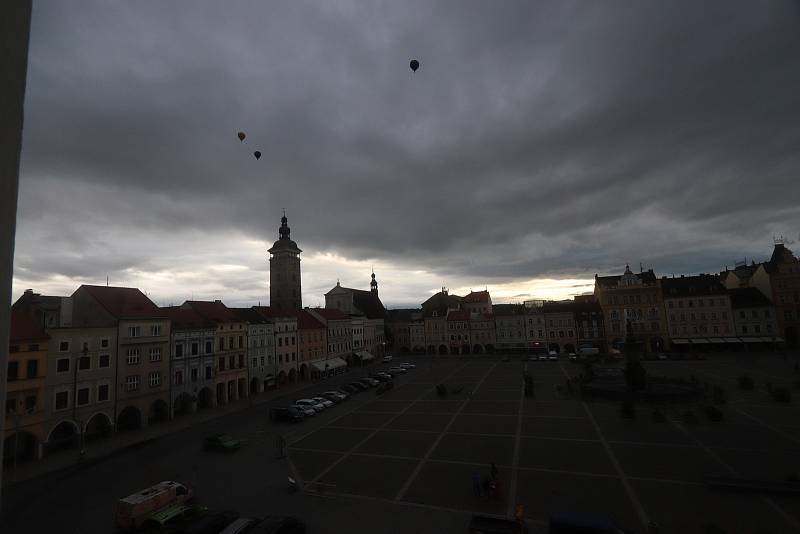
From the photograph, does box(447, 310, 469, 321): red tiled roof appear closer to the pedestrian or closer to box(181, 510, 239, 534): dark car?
the pedestrian

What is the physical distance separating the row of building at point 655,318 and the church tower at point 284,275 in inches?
1305

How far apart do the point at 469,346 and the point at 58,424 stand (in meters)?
69.7

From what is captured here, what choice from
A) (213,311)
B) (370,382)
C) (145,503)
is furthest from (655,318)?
(145,503)

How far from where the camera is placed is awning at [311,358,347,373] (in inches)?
2511

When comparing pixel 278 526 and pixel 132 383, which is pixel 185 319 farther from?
pixel 278 526

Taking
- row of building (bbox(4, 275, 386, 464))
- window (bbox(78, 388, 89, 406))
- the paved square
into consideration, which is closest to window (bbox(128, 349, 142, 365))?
row of building (bbox(4, 275, 386, 464))

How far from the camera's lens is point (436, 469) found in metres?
22.5

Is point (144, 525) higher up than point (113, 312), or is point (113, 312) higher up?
point (113, 312)

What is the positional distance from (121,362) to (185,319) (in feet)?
30.1

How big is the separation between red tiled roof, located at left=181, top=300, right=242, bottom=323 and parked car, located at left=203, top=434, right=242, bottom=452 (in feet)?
69.6

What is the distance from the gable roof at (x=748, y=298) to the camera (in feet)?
229

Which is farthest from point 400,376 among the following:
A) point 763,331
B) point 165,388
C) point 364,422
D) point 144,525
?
point 763,331

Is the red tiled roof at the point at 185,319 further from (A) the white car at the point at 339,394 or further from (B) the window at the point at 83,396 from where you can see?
(A) the white car at the point at 339,394

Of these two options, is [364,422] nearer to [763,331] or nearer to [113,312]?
[113,312]
